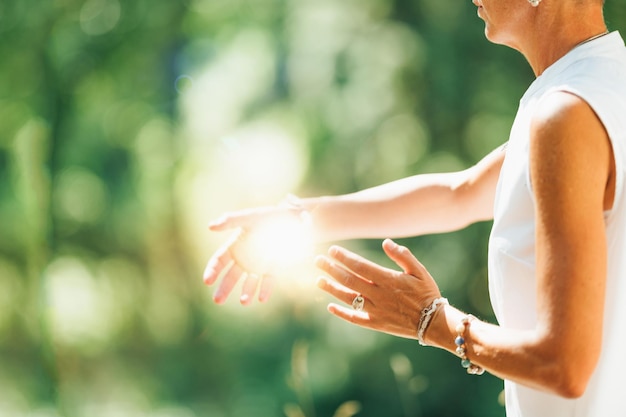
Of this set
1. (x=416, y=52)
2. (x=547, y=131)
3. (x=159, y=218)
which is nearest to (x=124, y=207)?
(x=159, y=218)

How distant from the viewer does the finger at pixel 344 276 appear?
116 centimetres

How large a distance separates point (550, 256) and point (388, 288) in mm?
267

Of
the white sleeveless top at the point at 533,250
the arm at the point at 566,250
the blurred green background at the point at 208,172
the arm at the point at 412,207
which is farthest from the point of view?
the blurred green background at the point at 208,172

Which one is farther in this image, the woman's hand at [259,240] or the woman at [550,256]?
the woman's hand at [259,240]

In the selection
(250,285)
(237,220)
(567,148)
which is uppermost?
(567,148)

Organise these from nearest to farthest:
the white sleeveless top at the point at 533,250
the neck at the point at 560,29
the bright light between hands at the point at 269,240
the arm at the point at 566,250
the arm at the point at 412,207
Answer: the arm at the point at 566,250, the white sleeveless top at the point at 533,250, the neck at the point at 560,29, the arm at the point at 412,207, the bright light between hands at the point at 269,240

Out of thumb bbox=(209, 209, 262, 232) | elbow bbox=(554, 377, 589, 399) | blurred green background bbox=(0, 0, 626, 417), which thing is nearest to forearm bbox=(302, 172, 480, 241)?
thumb bbox=(209, 209, 262, 232)

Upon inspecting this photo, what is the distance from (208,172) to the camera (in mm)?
3021

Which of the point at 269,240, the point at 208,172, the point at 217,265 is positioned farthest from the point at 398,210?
the point at 208,172

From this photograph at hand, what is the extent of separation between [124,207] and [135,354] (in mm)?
579

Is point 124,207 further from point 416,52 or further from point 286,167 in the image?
point 416,52

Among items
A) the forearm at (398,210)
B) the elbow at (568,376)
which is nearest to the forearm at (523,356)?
the elbow at (568,376)

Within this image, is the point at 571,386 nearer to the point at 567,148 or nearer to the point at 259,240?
the point at 567,148

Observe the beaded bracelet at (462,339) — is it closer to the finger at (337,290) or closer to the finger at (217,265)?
the finger at (337,290)
